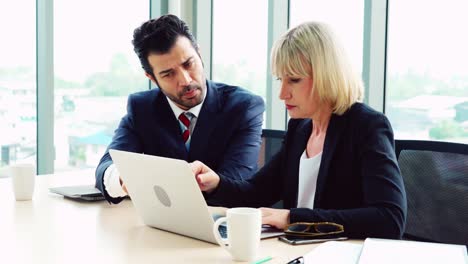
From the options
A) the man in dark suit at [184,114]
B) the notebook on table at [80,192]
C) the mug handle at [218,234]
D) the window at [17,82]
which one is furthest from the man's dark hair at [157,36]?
the window at [17,82]

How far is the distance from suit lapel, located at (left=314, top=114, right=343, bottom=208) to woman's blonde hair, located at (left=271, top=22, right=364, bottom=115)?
0.05 m

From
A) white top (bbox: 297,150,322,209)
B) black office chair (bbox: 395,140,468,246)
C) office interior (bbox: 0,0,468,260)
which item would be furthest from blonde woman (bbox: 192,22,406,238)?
office interior (bbox: 0,0,468,260)

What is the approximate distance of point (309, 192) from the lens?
1.82 m

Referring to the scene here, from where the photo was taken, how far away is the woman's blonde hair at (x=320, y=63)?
1699mm

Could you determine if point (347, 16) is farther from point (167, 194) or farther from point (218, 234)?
point (218, 234)

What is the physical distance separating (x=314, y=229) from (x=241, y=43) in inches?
99.2

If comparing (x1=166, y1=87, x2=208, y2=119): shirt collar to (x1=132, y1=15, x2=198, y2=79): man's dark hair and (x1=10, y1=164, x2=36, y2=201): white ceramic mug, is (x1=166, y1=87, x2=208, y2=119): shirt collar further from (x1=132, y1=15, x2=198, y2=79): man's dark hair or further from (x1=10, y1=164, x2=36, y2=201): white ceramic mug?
(x1=10, y1=164, x2=36, y2=201): white ceramic mug

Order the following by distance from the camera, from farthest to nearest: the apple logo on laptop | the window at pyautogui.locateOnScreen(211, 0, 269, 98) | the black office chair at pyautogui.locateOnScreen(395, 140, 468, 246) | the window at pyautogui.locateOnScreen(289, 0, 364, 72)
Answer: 1. the window at pyautogui.locateOnScreen(211, 0, 269, 98)
2. the window at pyautogui.locateOnScreen(289, 0, 364, 72)
3. the black office chair at pyautogui.locateOnScreen(395, 140, 468, 246)
4. the apple logo on laptop

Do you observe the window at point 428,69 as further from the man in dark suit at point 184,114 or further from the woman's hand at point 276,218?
the woman's hand at point 276,218

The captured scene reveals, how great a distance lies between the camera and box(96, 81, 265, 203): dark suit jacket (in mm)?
2141

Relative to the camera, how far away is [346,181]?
1.67 meters

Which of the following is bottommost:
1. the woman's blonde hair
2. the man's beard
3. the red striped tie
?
the red striped tie

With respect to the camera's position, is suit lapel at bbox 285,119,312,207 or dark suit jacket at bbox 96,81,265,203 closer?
suit lapel at bbox 285,119,312,207

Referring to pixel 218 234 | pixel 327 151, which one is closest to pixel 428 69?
pixel 327 151
